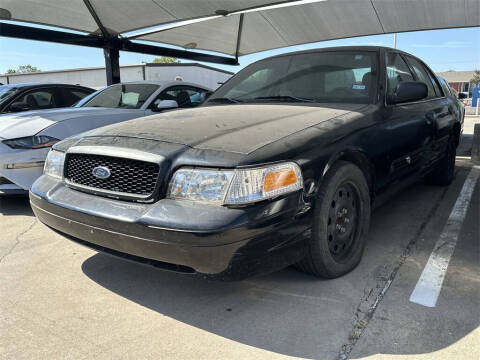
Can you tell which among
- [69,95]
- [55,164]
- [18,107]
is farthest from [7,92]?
[55,164]

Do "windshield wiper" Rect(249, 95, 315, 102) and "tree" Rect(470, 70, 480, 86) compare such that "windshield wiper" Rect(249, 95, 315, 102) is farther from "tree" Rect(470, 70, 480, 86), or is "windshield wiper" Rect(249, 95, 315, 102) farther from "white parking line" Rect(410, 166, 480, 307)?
"tree" Rect(470, 70, 480, 86)

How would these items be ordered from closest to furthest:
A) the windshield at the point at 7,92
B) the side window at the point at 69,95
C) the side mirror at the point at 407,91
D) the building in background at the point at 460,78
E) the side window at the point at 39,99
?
the side mirror at the point at 407,91
the windshield at the point at 7,92
the side window at the point at 39,99
the side window at the point at 69,95
the building in background at the point at 460,78

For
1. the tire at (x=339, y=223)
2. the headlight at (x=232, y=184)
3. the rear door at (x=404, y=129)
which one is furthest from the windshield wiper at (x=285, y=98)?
the headlight at (x=232, y=184)

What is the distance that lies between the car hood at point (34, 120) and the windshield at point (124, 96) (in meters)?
0.58

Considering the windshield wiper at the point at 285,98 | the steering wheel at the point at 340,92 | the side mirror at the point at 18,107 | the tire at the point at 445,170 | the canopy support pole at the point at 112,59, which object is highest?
the canopy support pole at the point at 112,59

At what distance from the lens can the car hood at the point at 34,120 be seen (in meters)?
3.88

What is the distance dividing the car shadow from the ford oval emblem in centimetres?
233

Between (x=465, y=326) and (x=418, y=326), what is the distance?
24 cm

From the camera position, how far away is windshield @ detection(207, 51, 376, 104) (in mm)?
2996

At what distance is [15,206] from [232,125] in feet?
10.5

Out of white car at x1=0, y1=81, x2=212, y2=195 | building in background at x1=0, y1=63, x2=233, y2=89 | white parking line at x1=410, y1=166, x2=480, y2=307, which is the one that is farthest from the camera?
building in background at x1=0, y1=63, x2=233, y2=89

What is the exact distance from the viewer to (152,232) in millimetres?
1852

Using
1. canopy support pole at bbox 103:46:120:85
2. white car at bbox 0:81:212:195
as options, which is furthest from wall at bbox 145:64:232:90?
white car at bbox 0:81:212:195

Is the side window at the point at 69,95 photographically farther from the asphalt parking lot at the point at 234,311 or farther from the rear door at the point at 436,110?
the rear door at the point at 436,110
